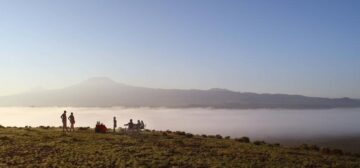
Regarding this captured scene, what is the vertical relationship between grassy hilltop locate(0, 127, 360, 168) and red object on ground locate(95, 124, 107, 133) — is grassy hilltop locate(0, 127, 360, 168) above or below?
below

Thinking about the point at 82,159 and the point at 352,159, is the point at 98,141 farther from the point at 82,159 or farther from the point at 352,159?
the point at 352,159

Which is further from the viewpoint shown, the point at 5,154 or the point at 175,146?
the point at 175,146

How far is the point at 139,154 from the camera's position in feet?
106

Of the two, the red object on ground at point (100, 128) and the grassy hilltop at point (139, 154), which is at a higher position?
the red object on ground at point (100, 128)

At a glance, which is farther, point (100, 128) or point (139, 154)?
point (100, 128)

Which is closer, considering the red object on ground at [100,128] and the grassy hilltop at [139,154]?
the grassy hilltop at [139,154]

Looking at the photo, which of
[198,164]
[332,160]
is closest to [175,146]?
[198,164]

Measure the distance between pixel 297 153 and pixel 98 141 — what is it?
51.4 feet

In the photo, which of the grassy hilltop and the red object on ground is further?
the red object on ground

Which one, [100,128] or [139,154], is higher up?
[100,128]

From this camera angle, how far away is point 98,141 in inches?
1532

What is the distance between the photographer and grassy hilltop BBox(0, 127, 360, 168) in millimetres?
29312

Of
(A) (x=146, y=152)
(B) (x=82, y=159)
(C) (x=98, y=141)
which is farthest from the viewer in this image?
(C) (x=98, y=141)

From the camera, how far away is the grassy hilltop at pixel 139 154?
2931cm
